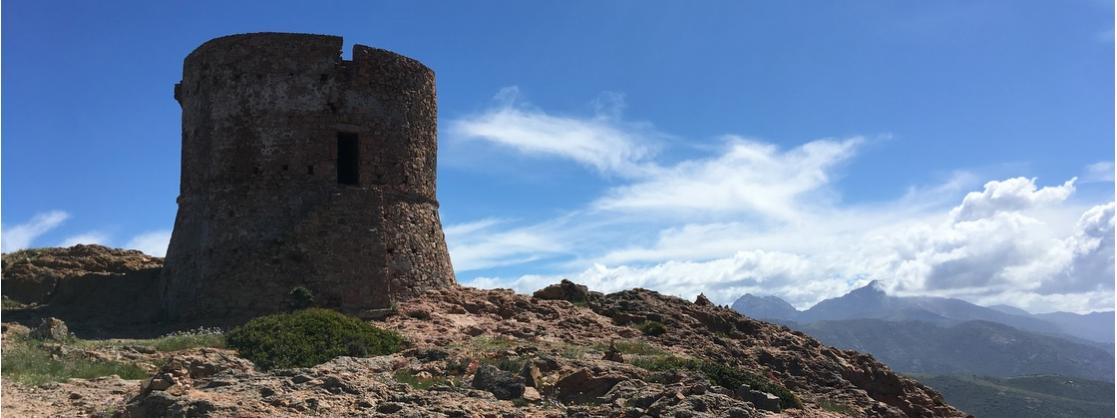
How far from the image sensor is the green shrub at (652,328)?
23172 millimetres

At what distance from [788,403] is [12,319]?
19.8 meters

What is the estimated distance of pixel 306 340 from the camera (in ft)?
58.5

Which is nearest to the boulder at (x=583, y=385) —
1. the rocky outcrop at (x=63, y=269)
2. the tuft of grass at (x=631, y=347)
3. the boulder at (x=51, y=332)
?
the tuft of grass at (x=631, y=347)

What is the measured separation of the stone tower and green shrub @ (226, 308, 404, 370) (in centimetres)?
409

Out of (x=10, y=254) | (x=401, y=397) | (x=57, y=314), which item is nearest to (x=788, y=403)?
(x=401, y=397)

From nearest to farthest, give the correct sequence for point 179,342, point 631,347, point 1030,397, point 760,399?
point 760,399
point 179,342
point 631,347
point 1030,397

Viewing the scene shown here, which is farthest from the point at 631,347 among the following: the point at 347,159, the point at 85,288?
the point at 85,288

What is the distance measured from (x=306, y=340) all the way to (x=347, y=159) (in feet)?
28.3

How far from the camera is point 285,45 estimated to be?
959 inches

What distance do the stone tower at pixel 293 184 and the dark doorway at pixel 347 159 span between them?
0.11 ft

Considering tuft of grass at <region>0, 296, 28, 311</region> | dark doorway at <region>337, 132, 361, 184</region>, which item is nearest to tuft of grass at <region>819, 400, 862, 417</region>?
dark doorway at <region>337, 132, 361, 184</region>

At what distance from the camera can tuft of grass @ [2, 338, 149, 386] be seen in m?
15.4

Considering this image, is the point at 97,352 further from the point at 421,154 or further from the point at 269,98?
the point at 421,154

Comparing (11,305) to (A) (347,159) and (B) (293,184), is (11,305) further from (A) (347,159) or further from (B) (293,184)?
(A) (347,159)
